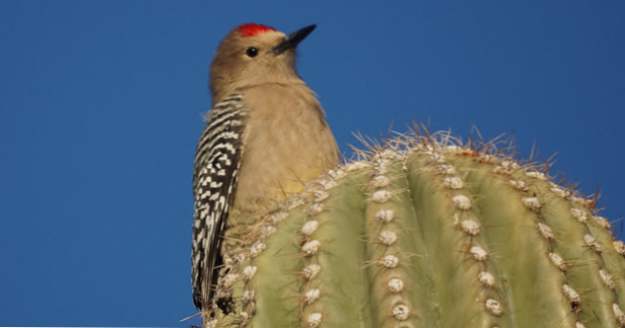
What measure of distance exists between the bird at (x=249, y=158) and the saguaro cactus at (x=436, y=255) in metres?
2.28

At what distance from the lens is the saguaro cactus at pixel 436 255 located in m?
2.66

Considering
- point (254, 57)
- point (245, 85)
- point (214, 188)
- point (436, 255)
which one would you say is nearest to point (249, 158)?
point (214, 188)

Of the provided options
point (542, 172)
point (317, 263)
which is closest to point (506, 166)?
point (542, 172)

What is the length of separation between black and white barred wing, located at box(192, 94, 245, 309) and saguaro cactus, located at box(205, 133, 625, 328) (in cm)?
244

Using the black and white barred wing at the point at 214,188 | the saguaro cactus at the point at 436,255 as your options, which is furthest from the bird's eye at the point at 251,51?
the saguaro cactus at the point at 436,255

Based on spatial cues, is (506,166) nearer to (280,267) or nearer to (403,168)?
(403,168)

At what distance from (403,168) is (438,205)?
1.23ft

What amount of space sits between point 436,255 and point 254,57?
185 inches

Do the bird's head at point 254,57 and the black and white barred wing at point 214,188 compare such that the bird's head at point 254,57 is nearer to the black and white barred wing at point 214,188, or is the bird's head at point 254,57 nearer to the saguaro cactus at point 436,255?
the black and white barred wing at point 214,188

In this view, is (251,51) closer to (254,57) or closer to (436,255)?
(254,57)

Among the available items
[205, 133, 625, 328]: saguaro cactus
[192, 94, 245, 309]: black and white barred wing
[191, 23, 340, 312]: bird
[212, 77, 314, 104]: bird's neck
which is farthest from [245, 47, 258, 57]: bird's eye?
[205, 133, 625, 328]: saguaro cactus

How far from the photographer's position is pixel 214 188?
238 inches

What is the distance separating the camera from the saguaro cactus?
8.73ft

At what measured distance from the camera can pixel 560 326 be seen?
102 inches
